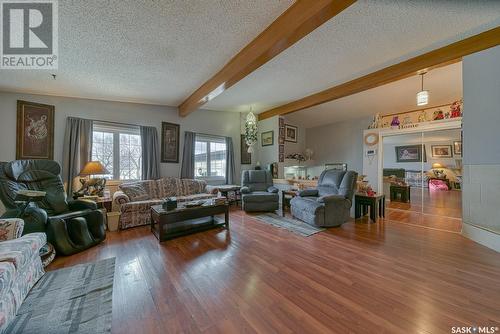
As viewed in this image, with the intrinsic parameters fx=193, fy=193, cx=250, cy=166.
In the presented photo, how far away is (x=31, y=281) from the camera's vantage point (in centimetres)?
167

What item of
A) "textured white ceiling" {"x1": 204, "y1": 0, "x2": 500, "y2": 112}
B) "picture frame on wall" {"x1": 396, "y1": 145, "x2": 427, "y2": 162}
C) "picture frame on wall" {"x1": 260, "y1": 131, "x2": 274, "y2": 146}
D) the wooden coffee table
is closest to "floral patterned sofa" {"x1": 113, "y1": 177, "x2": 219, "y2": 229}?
the wooden coffee table

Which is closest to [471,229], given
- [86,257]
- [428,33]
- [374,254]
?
[374,254]

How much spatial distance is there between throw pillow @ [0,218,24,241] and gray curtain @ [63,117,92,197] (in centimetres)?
214

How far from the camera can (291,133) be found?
6.25 meters

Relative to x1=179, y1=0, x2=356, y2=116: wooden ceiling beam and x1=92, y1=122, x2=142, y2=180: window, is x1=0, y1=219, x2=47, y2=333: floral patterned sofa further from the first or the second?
x1=179, y1=0, x2=356, y2=116: wooden ceiling beam

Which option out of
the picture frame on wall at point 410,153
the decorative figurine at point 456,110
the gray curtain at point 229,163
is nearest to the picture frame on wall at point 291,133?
the gray curtain at point 229,163

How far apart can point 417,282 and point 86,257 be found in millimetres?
3496

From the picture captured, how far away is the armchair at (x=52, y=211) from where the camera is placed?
2.23m

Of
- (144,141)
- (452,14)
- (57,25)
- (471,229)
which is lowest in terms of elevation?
(471,229)

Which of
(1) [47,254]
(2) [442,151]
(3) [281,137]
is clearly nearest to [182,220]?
(1) [47,254]

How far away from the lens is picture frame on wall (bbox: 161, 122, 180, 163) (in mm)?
4699

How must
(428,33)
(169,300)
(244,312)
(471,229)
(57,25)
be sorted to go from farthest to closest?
(471,229) → (428,33) → (57,25) → (169,300) → (244,312)

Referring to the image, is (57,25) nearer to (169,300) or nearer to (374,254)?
(169,300)

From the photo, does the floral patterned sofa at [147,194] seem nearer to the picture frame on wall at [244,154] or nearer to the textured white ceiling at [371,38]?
the picture frame on wall at [244,154]
